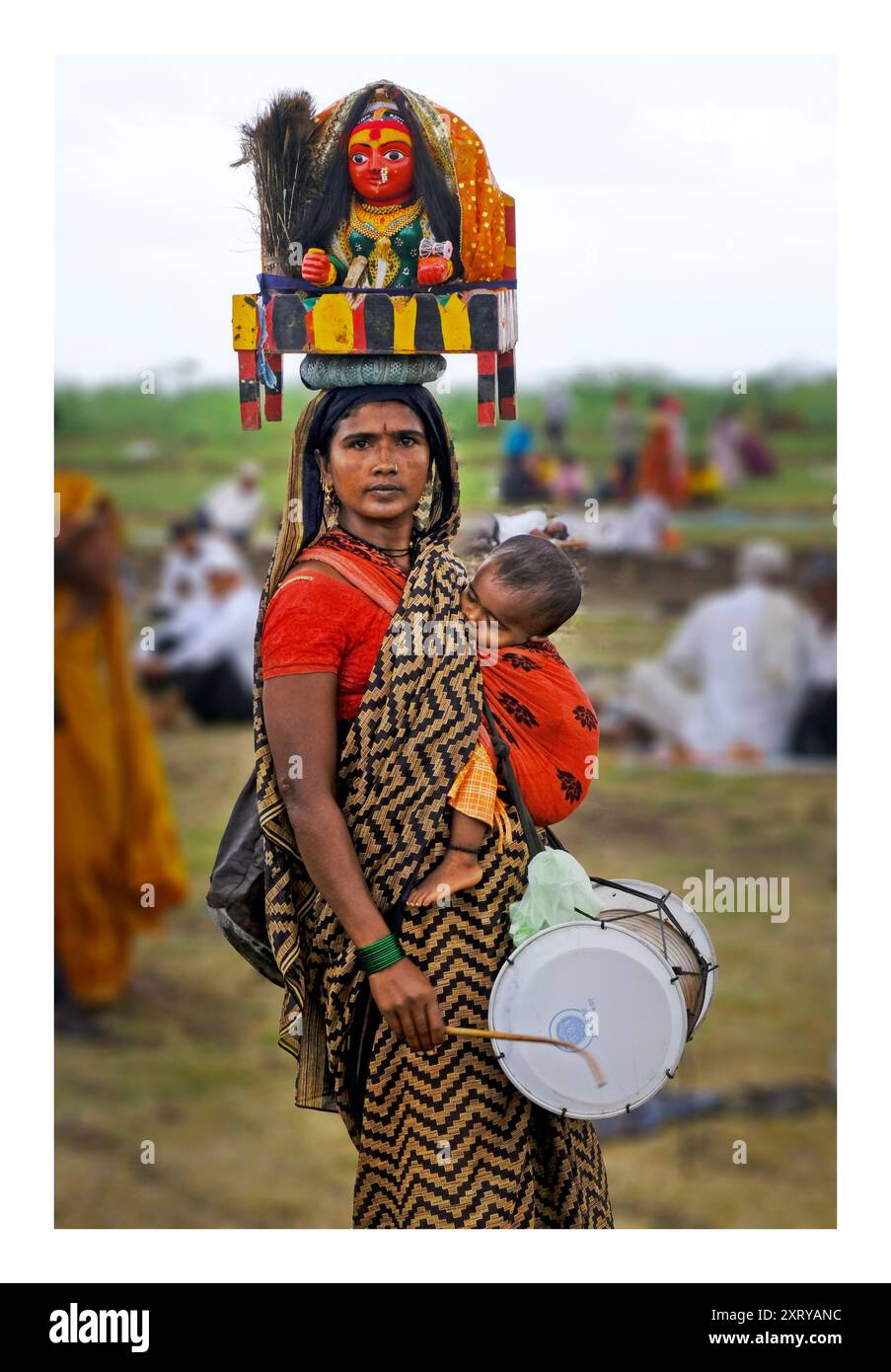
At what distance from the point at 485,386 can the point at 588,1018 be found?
1312 millimetres

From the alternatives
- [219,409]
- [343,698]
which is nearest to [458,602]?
[343,698]

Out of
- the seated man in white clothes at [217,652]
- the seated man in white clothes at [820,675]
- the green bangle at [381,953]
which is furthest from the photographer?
the seated man in white clothes at [217,652]

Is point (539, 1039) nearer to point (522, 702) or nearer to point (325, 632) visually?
point (522, 702)

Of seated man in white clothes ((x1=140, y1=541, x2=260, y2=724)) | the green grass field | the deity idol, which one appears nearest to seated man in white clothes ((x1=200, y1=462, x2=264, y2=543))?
the green grass field

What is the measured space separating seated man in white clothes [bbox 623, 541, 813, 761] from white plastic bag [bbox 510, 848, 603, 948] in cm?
966

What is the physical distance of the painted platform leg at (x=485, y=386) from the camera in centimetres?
337

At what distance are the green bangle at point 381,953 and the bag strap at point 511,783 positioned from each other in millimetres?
337

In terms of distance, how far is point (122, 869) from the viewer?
9852mm

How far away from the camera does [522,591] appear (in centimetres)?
319

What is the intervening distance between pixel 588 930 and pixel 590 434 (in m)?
11.3

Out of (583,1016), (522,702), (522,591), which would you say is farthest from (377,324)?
(583,1016)

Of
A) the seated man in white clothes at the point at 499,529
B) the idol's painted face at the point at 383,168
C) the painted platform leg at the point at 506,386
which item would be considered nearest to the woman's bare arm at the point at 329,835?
the seated man in white clothes at the point at 499,529

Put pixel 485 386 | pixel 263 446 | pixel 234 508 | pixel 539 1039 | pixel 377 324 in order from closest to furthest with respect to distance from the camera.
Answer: pixel 539 1039 < pixel 377 324 < pixel 485 386 < pixel 234 508 < pixel 263 446

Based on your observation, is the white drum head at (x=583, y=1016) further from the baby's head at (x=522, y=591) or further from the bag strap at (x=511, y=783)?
the baby's head at (x=522, y=591)
